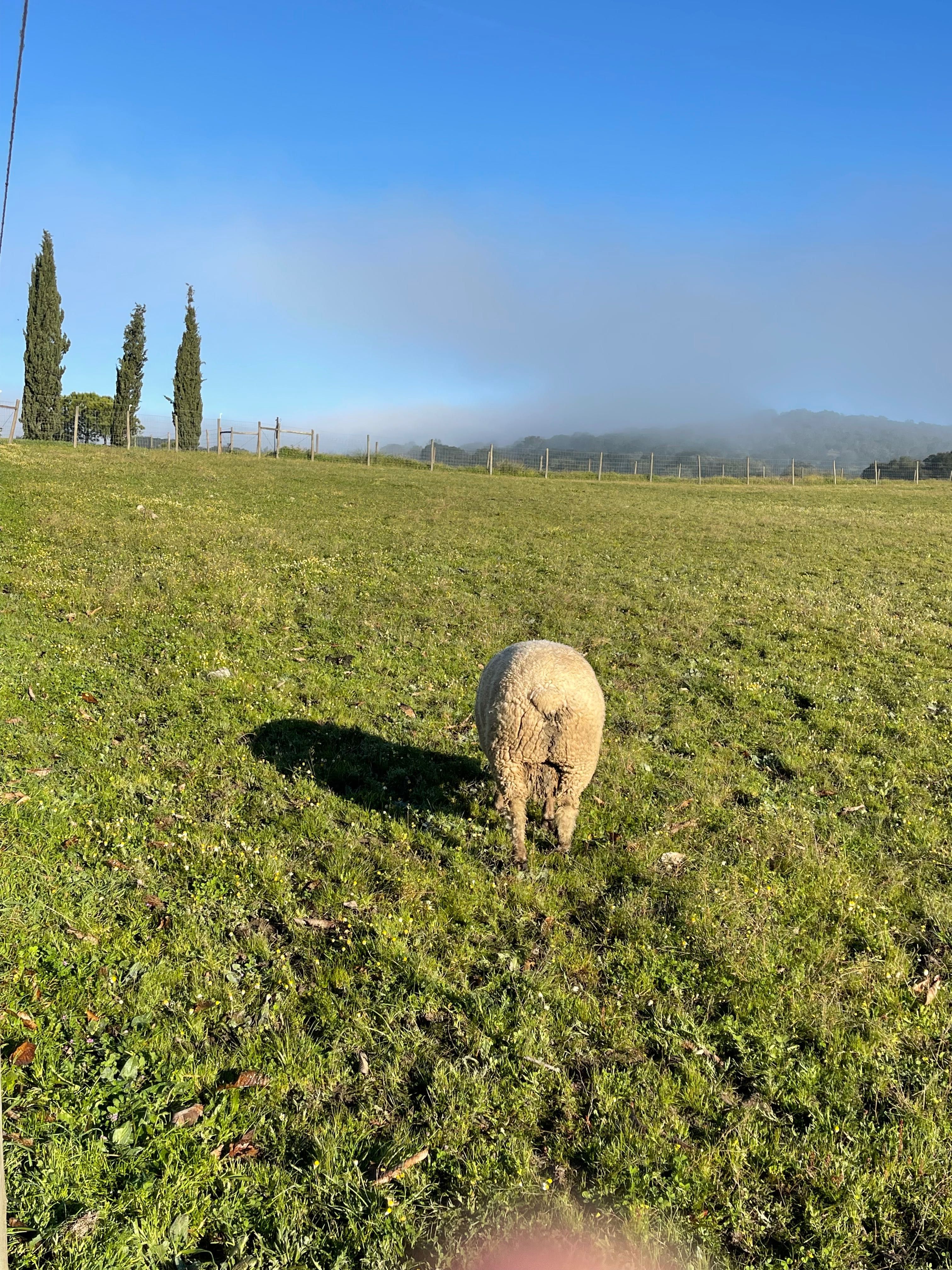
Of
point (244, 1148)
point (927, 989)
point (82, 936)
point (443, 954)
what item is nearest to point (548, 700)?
point (443, 954)

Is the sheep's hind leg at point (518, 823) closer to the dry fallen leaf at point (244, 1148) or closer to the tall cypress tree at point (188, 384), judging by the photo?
the dry fallen leaf at point (244, 1148)

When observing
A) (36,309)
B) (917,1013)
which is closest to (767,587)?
(917,1013)

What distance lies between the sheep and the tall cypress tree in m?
66.3

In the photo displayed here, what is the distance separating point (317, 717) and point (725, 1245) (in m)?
7.43

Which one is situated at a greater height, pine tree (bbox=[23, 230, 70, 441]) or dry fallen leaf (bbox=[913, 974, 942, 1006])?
pine tree (bbox=[23, 230, 70, 441])

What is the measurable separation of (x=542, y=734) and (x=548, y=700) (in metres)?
0.34

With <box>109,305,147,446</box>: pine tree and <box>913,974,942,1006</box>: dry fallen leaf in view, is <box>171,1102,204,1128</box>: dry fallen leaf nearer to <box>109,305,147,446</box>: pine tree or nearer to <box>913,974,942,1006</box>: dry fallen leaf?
<box>913,974,942,1006</box>: dry fallen leaf

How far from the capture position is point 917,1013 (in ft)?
16.8

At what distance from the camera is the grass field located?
3799 mm

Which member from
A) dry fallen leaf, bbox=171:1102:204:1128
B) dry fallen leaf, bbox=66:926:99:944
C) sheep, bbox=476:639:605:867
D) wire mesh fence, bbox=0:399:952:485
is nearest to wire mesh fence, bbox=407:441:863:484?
wire mesh fence, bbox=0:399:952:485

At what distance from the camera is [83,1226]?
356 centimetres

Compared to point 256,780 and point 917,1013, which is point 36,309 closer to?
point 256,780

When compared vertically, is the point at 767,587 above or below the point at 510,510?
below

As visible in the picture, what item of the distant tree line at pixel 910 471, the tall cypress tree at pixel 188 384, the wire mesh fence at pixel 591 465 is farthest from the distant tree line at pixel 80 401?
the distant tree line at pixel 910 471
